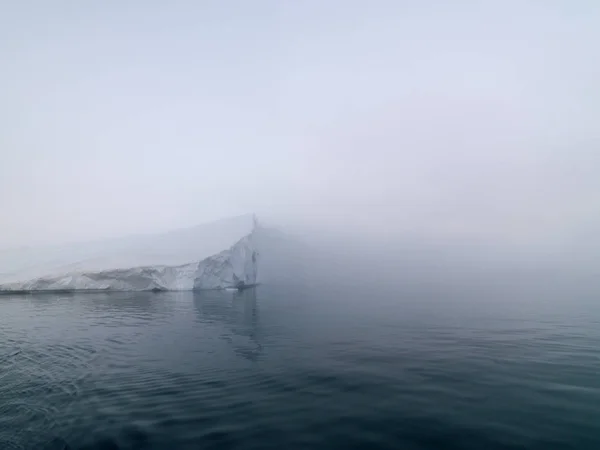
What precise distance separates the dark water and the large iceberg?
1157cm

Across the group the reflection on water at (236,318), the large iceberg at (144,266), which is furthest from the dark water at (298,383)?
the large iceberg at (144,266)

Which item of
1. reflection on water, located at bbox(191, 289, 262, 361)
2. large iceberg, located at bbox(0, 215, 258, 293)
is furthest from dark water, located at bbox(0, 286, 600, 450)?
large iceberg, located at bbox(0, 215, 258, 293)

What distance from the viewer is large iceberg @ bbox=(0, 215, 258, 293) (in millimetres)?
29016

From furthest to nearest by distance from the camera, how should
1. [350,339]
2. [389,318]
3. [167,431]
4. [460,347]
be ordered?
[389,318] → [350,339] → [460,347] → [167,431]

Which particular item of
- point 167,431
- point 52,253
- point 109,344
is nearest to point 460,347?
point 167,431

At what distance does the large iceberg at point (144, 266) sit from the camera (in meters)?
29.0

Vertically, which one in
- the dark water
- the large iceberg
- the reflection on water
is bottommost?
the reflection on water

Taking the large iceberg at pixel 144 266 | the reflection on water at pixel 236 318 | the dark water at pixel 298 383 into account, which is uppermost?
the large iceberg at pixel 144 266

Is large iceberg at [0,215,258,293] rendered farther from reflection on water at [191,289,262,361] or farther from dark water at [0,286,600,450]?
dark water at [0,286,600,450]

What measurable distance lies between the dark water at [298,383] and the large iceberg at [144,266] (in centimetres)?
1157

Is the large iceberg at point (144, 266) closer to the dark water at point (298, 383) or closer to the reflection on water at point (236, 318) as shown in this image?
the reflection on water at point (236, 318)

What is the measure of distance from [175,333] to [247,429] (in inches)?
387

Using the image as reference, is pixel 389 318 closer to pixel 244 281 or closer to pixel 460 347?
pixel 460 347

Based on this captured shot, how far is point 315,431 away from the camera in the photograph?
20.1 ft
